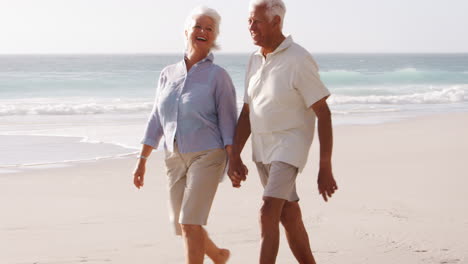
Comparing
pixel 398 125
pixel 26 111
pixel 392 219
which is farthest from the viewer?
pixel 26 111

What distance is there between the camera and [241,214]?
668 centimetres

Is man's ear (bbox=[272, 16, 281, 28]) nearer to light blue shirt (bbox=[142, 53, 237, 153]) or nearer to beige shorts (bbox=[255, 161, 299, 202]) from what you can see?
light blue shirt (bbox=[142, 53, 237, 153])

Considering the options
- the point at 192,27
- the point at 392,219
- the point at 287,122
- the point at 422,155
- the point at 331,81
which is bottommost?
Result: the point at 331,81

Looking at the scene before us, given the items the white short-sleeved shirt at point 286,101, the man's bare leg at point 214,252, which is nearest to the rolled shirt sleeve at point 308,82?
the white short-sleeved shirt at point 286,101

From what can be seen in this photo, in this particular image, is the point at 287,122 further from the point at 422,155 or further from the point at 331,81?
the point at 331,81

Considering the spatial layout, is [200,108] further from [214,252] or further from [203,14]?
[214,252]

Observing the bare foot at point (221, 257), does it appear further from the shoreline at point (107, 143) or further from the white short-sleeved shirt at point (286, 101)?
the shoreline at point (107, 143)

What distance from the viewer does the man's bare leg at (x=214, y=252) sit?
14.8ft

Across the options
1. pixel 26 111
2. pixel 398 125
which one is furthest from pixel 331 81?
pixel 398 125

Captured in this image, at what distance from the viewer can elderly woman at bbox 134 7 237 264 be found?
410 cm

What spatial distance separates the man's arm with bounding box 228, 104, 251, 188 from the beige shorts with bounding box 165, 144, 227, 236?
0.44 feet

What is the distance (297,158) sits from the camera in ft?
12.6

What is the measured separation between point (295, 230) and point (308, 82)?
0.91 m

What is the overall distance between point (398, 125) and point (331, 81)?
3386 centimetres
